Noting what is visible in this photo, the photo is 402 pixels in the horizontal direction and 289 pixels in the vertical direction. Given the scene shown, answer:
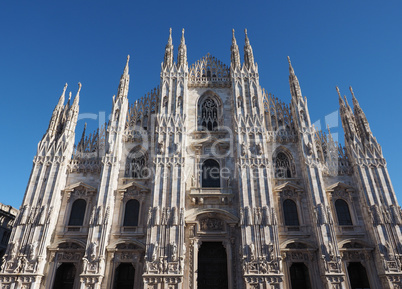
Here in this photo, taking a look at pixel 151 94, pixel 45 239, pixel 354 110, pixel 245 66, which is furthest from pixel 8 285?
pixel 354 110

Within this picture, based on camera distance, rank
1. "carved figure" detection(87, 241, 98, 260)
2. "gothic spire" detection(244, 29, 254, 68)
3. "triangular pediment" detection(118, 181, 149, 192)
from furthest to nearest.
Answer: "gothic spire" detection(244, 29, 254, 68) < "triangular pediment" detection(118, 181, 149, 192) < "carved figure" detection(87, 241, 98, 260)

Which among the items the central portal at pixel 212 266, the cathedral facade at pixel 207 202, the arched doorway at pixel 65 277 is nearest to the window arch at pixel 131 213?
the cathedral facade at pixel 207 202

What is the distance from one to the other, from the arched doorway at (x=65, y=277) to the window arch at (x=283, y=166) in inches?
656

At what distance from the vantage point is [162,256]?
1936cm

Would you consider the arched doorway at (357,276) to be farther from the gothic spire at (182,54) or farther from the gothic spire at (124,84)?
the gothic spire at (124,84)

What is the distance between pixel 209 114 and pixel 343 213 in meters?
13.6

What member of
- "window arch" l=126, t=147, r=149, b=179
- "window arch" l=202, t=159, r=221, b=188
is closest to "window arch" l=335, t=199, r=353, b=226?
"window arch" l=202, t=159, r=221, b=188

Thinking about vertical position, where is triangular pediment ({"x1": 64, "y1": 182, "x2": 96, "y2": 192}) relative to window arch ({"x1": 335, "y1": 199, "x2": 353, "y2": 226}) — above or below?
above

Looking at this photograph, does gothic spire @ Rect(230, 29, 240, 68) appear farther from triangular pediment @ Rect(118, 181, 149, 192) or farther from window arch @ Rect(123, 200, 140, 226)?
window arch @ Rect(123, 200, 140, 226)

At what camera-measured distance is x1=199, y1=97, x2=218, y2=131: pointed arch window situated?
26391 millimetres

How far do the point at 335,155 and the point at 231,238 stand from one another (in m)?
11.1

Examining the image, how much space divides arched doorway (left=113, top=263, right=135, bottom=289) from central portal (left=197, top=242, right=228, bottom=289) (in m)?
4.63

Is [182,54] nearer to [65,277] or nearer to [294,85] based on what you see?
[294,85]

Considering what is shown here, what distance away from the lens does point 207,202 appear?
72.7ft
